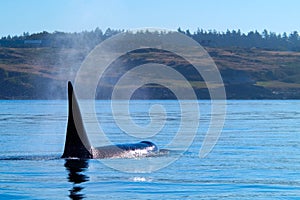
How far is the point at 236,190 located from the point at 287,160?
8239 mm

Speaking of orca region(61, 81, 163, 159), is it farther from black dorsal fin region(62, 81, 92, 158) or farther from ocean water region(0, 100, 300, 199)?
ocean water region(0, 100, 300, 199)

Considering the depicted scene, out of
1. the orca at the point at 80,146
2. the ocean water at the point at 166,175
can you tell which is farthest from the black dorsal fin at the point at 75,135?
the ocean water at the point at 166,175

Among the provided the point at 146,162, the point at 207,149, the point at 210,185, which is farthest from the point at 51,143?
the point at 210,185

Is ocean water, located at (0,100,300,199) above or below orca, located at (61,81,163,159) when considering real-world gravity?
below

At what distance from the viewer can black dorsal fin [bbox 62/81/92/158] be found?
89.5 ft

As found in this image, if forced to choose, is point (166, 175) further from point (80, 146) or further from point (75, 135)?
point (80, 146)

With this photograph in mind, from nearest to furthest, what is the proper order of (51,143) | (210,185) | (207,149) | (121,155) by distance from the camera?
(210,185) → (121,155) → (207,149) → (51,143)

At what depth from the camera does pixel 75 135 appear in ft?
90.1

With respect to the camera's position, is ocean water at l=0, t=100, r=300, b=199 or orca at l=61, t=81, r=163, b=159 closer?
ocean water at l=0, t=100, r=300, b=199

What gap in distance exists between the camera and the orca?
27.3 metres

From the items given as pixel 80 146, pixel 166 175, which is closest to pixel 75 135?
pixel 80 146

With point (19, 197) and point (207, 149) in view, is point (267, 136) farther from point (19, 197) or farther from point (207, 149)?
point (19, 197)

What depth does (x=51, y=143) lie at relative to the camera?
39.5m

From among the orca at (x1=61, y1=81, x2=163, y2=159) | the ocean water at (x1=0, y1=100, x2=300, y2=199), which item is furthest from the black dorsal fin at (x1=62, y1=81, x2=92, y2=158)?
the ocean water at (x1=0, y1=100, x2=300, y2=199)
